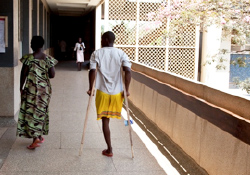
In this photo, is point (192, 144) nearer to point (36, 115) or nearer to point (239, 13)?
point (36, 115)

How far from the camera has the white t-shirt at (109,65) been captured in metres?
5.41

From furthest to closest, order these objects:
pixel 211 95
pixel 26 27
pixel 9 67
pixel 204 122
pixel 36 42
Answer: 1. pixel 26 27
2. pixel 9 67
3. pixel 36 42
4. pixel 211 95
5. pixel 204 122

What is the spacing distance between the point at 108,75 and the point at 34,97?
3.41 feet

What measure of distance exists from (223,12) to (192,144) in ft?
23.5

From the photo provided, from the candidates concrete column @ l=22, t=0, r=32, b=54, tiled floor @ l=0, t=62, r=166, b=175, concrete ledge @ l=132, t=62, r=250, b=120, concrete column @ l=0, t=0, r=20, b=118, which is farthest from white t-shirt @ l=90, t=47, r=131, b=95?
concrete column @ l=22, t=0, r=32, b=54

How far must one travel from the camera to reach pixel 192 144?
17.9 feet

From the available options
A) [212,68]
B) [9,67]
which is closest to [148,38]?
[212,68]

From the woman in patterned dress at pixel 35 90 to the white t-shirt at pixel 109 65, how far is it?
29.7 inches

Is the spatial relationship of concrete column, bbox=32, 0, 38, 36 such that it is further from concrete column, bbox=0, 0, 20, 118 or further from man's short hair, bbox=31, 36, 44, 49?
man's short hair, bbox=31, 36, 44, 49

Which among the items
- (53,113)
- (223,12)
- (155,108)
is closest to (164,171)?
(155,108)

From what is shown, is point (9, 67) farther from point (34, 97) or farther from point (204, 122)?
point (204, 122)

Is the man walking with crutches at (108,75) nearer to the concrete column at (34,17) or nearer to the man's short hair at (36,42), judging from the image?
the man's short hair at (36,42)

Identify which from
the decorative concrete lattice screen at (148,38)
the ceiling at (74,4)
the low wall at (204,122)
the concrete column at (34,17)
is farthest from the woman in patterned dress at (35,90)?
the decorative concrete lattice screen at (148,38)

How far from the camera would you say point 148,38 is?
58.6 feet
